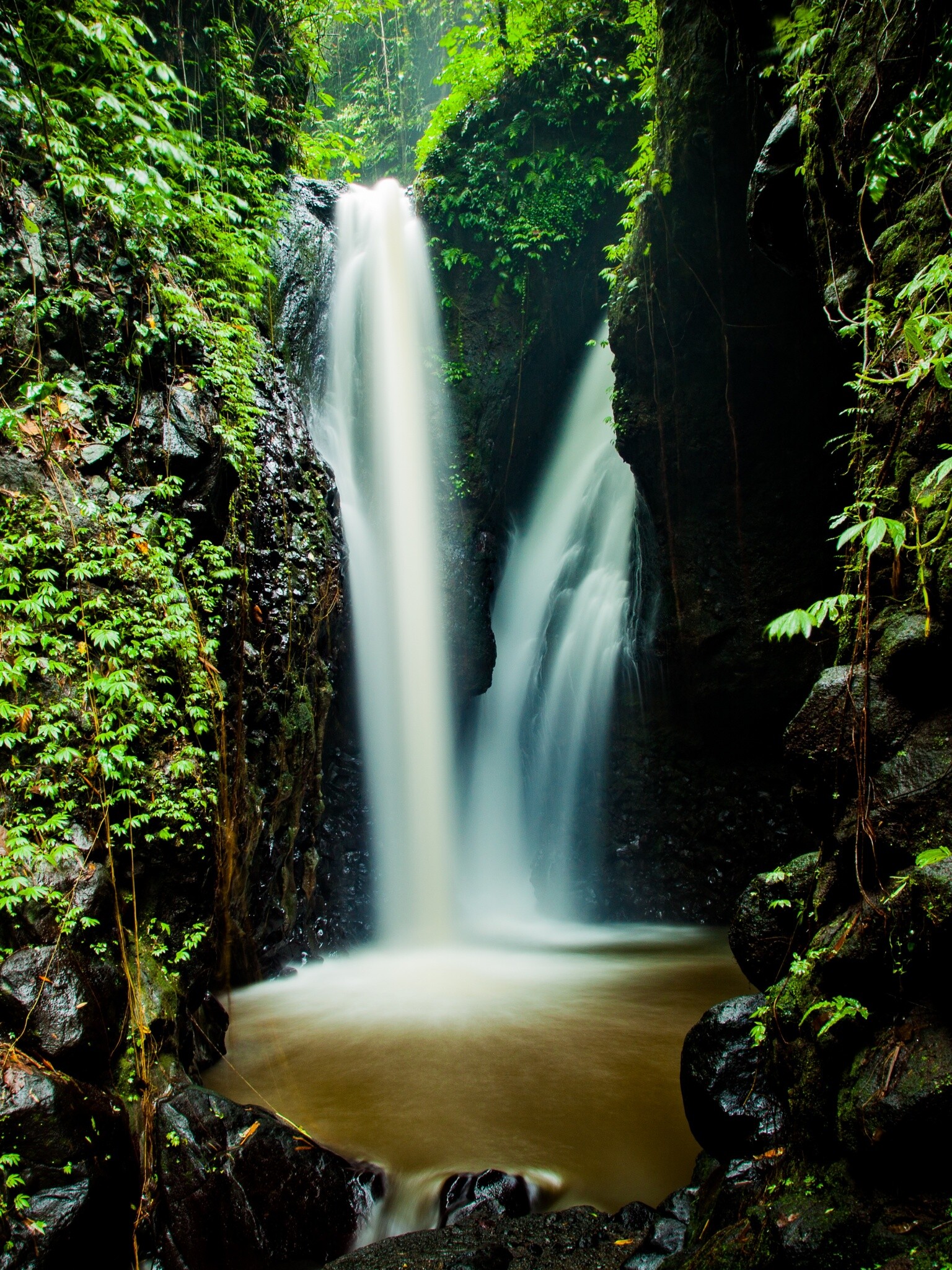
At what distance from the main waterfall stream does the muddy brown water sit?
0.7 inches

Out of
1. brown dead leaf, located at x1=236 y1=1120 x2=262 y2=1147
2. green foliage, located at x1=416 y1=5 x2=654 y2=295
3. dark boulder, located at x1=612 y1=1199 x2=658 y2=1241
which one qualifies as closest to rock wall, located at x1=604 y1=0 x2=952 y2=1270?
dark boulder, located at x1=612 y1=1199 x2=658 y2=1241

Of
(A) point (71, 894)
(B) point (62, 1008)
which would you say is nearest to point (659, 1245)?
(B) point (62, 1008)

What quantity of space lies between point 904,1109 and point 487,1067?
3.42m

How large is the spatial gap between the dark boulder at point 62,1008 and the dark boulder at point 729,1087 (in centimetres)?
295

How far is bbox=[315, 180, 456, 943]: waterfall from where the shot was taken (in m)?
9.05

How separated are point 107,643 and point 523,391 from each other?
8.38m

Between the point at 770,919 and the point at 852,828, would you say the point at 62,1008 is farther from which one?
the point at 852,828

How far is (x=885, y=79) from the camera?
3.89 meters

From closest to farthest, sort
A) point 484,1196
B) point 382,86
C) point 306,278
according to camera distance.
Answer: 1. point 484,1196
2. point 306,278
3. point 382,86

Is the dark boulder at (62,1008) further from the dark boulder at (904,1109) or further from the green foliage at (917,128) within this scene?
the green foliage at (917,128)

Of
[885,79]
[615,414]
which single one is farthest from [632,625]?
[885,79]

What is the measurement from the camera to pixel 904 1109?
2.03 metres

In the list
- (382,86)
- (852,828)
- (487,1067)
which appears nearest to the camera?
(852,828)

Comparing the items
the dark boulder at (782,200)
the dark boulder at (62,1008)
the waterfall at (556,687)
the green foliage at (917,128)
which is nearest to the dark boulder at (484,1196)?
the dark boulder at (62,1008)
